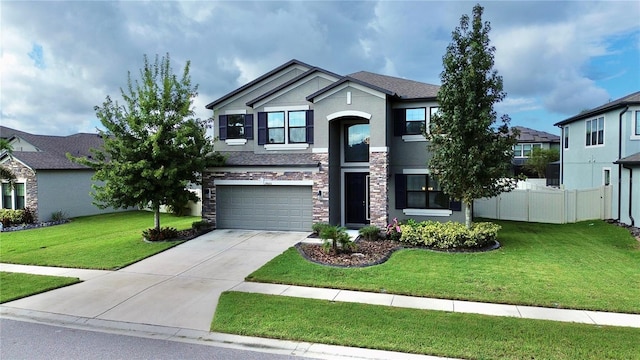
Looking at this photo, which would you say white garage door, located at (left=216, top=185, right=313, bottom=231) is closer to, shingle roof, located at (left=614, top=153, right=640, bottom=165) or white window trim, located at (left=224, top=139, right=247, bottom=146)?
white window trim, located at (left=224, top=139, right=247, bottom=146)

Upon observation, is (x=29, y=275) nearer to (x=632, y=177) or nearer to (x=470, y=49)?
(x=470, y=49)

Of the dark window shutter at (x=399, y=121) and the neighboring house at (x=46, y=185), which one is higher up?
the dark window shutter at (x=399, y=121)

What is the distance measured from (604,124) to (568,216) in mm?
5404

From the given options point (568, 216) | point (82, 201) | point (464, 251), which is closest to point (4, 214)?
point (82, 201)

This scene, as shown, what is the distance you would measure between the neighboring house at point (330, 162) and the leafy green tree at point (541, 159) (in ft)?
89.6

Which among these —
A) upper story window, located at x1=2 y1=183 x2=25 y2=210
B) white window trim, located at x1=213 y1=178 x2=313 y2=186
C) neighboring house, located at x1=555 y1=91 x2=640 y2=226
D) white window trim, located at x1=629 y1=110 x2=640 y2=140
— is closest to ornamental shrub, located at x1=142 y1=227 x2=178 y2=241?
white window trim, located at x1=213 y1=178 x2=313 y2=186

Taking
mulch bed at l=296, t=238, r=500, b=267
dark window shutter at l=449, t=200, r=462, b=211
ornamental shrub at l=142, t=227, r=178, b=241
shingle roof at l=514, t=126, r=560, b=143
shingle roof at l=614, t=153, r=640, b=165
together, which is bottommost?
mulch bed at l=296, t=238, r=500, b=267

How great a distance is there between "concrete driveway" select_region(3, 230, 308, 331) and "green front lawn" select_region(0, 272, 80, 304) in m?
0.29

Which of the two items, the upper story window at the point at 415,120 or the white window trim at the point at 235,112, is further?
the white window trim at the point at 235,112

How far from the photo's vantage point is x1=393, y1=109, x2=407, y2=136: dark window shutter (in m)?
15.5

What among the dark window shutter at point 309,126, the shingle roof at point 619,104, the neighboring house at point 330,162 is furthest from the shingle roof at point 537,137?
the dark window shutter at point 309,126

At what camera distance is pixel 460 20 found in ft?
41.0

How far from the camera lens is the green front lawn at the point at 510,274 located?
25.7ft

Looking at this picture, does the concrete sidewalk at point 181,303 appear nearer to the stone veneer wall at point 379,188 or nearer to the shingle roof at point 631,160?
the stone veneer wall at point 379,188
